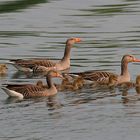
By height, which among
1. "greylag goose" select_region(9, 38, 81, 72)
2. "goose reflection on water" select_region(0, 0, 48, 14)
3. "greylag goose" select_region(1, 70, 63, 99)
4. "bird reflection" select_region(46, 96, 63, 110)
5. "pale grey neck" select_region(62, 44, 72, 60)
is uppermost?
"goose reflection on water" select_region(0, 0, 48, 14)

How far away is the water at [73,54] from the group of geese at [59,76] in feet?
1.03

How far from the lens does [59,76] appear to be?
23.6 metres

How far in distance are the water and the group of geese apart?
1.03 ft

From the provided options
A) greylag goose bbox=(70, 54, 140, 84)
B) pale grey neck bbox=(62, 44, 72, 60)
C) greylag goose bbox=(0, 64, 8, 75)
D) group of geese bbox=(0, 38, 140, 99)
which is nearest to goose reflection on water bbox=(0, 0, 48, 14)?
pale grey neck bbox=(62, 44, 72, 60)

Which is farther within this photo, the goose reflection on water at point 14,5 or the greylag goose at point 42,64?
the goose reflection on water at point 14,5

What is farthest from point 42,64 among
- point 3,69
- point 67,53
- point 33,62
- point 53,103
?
point 53,103

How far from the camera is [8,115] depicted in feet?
65.8

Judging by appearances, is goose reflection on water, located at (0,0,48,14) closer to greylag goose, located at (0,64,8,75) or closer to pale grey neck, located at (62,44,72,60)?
pale grey neck, located at (62,44,72,60)

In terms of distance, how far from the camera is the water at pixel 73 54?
1883 cm

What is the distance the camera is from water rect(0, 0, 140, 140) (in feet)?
61.8

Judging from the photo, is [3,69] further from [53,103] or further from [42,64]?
[53,103]

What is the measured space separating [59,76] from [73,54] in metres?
6.38

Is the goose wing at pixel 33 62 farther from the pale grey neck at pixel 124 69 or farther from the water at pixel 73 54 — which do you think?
the pale grey neck at pixel 124 69

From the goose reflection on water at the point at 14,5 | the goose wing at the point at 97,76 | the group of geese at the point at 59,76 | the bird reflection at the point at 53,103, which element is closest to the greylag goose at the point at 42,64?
the group of geese at the point at 59,76
